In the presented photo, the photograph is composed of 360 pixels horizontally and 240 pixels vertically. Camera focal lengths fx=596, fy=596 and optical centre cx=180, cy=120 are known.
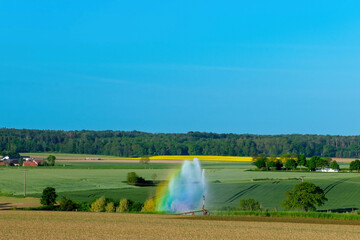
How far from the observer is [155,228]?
36.2 metres

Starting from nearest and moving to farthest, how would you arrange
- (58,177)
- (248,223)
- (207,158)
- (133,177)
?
(248,223) → (133,177) → (58,177) → (207,158)

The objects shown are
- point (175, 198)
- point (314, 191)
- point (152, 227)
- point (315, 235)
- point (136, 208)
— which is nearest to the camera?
point (315, 235)

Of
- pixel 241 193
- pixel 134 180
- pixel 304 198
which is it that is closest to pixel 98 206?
pixel 304 198

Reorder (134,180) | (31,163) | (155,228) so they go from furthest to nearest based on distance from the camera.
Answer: (31,163)
(134,180)
(155,228)

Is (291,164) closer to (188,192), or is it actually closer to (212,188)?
(212,188)

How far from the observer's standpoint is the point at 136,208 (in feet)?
196

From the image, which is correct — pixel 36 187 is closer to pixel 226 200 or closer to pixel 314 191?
pixel 226 200

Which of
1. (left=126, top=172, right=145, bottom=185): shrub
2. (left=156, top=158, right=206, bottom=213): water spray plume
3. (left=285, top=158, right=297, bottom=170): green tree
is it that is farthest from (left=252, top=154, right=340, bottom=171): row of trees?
(left=156, top=158, right=206, bottom=213): water spray plume

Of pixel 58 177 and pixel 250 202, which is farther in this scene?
pixel 58 177

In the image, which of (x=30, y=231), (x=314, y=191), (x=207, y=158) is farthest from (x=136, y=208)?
(x=207, y=158)

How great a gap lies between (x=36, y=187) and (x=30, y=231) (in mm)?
54809

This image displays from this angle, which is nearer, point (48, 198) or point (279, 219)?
point (279, 219)

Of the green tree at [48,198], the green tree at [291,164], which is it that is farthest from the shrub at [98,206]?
the green tree at [291,164]

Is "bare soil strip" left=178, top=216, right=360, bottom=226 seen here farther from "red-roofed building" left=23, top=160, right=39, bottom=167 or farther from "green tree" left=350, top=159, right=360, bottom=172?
"red-roofed building" left=23, top=160, right=39, bottom=167
